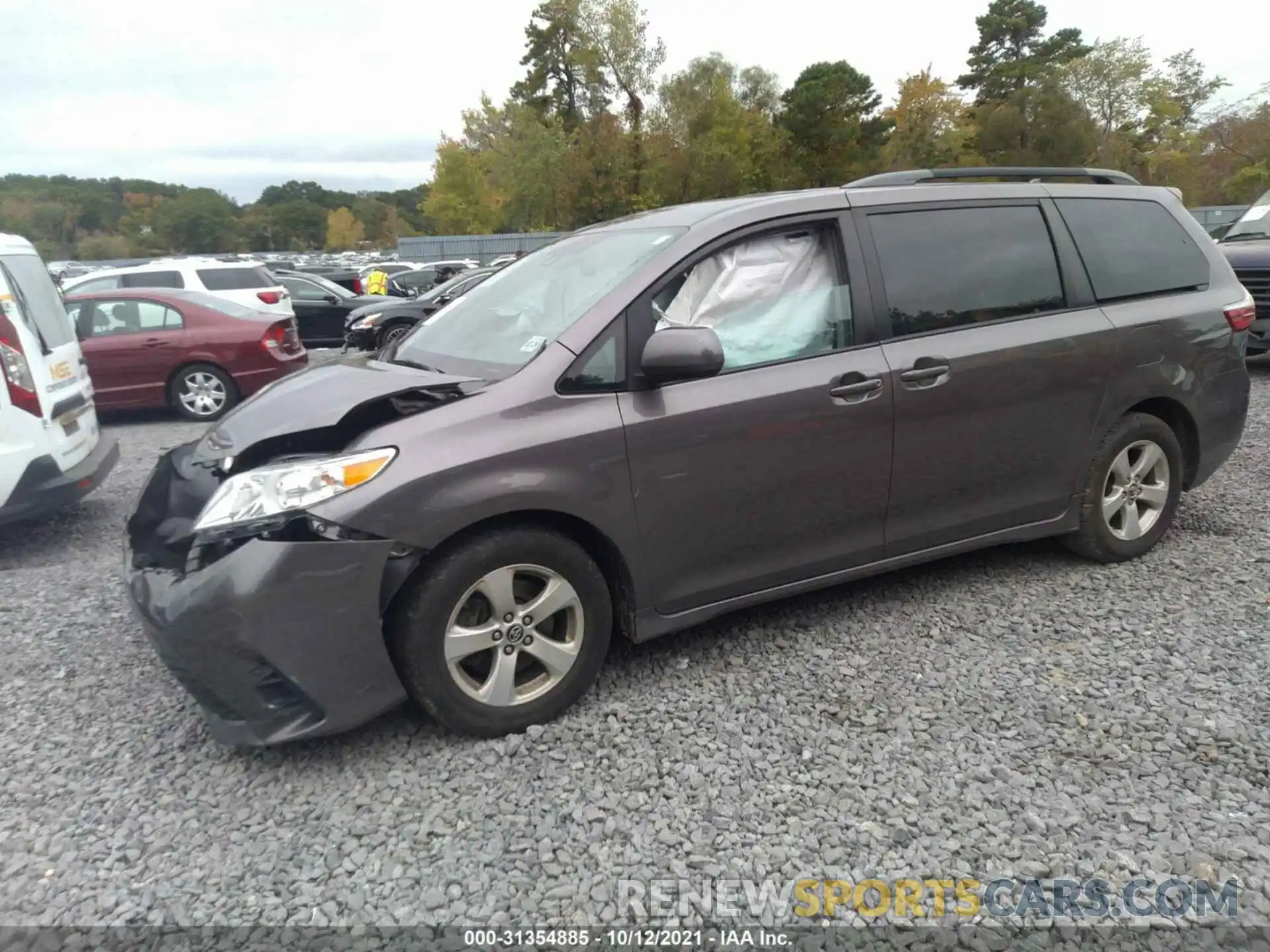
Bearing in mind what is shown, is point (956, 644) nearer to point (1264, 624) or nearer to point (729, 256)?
point (1264, 624)

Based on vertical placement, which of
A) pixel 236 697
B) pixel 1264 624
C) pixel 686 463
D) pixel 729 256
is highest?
pixel 729 256

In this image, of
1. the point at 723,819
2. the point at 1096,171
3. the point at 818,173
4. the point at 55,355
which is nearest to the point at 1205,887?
the point at 723,819

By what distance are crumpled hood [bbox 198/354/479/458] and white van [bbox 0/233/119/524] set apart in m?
2.01

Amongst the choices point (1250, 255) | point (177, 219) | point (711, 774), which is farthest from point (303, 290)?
point (177, 219)

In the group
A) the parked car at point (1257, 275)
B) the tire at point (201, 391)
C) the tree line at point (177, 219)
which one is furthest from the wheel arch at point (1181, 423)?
the tree line at point (177, 219)

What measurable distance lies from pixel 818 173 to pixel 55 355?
1985 inches

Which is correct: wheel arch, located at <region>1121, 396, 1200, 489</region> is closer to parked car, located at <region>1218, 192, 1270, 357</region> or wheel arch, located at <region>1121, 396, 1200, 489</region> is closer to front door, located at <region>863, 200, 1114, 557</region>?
front door, located at <region>863, 200, 1114, 557</region>

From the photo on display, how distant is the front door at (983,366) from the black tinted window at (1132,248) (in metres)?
0.13

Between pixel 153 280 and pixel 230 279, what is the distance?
3.40 ft

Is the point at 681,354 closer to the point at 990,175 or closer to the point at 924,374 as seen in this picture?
the point at 924,374

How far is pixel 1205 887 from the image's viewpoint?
7.47 ft

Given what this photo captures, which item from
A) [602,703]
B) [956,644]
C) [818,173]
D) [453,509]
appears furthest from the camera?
[818,173]

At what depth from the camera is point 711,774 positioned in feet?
9.12

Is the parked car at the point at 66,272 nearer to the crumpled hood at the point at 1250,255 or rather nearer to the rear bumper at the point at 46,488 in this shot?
the rear bumper at the point at 46,488
